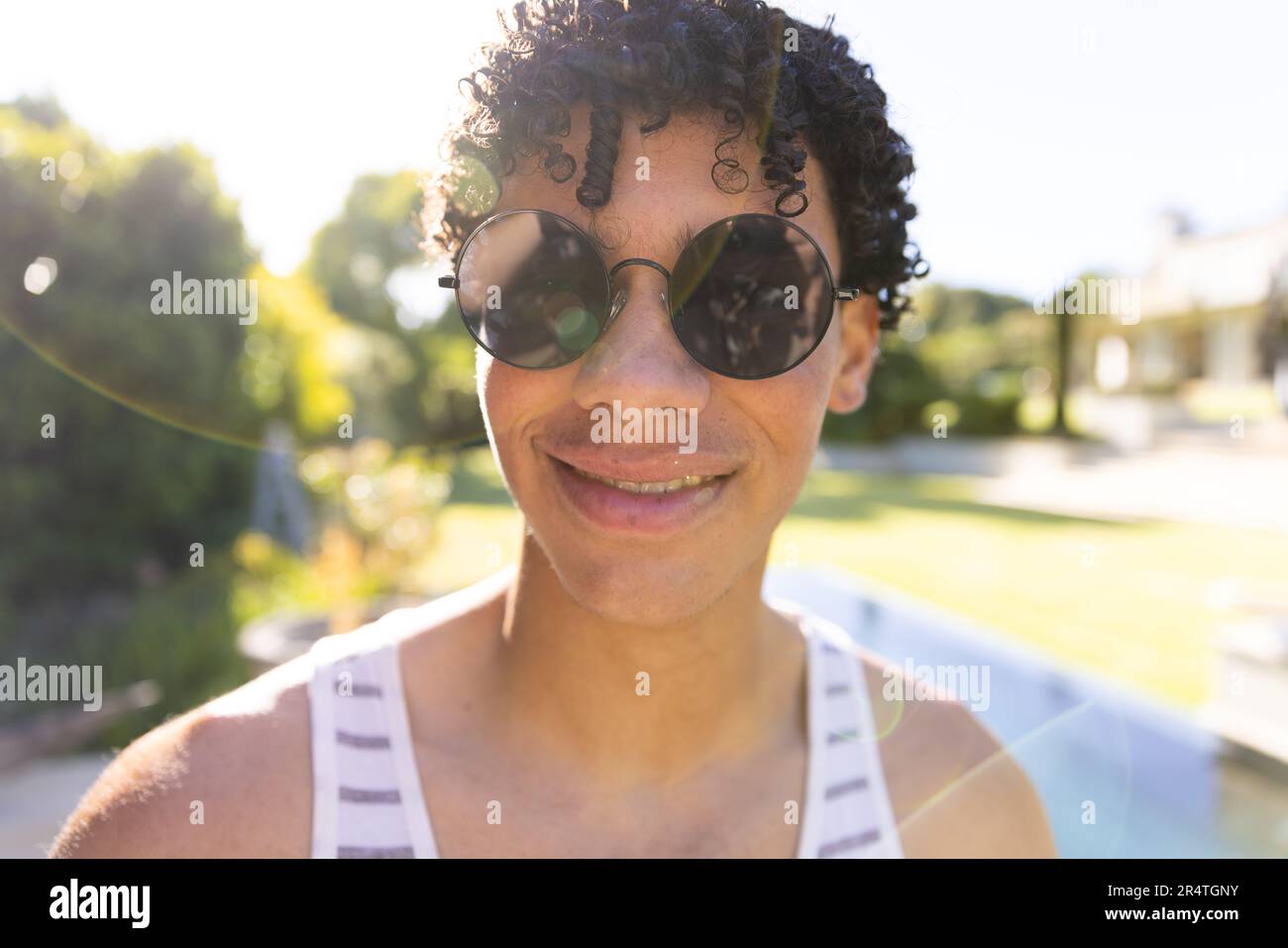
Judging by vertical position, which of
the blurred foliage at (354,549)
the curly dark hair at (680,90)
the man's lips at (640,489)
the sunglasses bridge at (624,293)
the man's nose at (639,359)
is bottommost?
the blurred foliage at (354,549)

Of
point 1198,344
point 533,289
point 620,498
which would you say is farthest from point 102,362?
point 1198,344

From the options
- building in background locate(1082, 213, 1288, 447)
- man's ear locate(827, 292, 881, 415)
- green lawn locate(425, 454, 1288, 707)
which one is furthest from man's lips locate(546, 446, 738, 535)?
building in background locate(1082, 213, 1288, 447)

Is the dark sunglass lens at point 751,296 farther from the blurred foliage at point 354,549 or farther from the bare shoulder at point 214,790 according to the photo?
the blurred foliage at point 354,549

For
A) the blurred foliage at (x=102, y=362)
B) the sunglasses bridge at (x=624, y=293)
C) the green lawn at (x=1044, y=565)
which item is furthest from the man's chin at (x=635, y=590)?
the blurred foliage at (x=102, y=362)

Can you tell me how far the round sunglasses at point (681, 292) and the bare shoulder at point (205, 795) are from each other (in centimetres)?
88

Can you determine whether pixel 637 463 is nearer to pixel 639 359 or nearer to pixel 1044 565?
pixel 639 359

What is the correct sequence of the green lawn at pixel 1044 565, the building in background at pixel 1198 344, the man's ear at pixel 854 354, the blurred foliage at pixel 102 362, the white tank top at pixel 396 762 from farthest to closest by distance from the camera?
1. the building in background at pixel 1198 344
2. the green lawn at pixel 1044 565
3. the blurred foliage at pixel 102 362
4. the man's ear at pixel 854 354
5. the white tank top at pixel 396 762

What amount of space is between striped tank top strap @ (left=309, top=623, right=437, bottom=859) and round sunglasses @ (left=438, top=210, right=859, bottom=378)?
0.73m

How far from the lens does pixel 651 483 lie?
1686 mm

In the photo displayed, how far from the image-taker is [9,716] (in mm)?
6199

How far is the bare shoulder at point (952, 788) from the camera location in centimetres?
198

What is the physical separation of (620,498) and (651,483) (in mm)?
63
